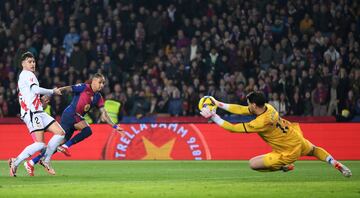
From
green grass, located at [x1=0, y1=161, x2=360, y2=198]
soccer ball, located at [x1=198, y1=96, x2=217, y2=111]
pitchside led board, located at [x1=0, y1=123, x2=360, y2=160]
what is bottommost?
pitchside led board, located at [x1=0, y1=123, x2=360, y2=160]

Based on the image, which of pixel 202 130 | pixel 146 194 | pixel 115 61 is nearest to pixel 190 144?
pixel 202 130

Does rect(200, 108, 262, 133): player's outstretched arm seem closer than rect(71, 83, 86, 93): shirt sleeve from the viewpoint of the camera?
Yes

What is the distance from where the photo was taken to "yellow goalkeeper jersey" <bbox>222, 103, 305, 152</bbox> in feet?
47.4

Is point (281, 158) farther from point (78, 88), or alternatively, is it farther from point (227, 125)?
point (78, 88)

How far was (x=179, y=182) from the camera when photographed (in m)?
14.5

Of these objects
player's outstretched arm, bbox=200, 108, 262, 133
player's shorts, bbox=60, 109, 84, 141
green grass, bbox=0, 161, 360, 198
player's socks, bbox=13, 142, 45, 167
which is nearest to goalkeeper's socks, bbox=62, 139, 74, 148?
player's shorts, bbox=60, 109, 84, 141

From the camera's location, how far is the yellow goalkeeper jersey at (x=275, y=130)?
14.4 metres

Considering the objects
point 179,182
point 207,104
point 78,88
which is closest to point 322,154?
point 207,104

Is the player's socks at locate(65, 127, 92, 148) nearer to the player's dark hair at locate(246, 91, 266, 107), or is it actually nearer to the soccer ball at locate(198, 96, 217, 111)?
the soccer ball at locate(198, 96, 217, 111)

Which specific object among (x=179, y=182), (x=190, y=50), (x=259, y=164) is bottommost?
(x=179, y=182)

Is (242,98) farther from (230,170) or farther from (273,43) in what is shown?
A: (230,170)

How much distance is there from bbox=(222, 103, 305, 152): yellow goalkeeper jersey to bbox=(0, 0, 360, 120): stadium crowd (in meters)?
10.4

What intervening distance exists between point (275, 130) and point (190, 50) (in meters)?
14.2

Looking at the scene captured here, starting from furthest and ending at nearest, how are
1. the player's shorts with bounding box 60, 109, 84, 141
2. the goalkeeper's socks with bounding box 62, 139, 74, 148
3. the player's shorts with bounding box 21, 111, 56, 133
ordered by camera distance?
the player's shorts with bounding box 60, 109, 84, 141, the goalkeeper's socks with bounding box 62, 139, 74, 148, the player's shorts with bounding box 21, 111, 56, 133
